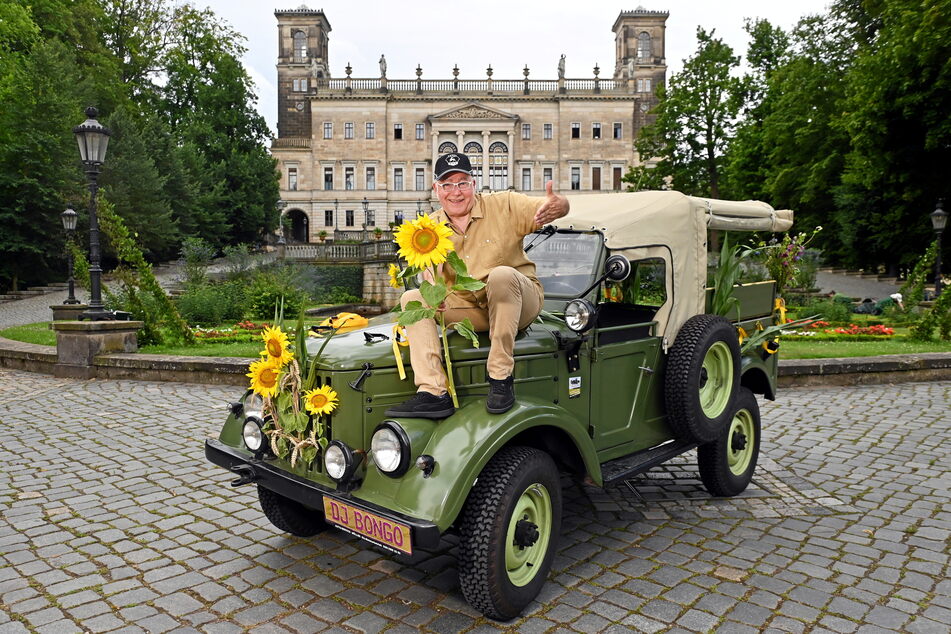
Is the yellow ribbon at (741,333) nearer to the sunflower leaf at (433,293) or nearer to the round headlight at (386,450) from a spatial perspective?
the sunflower leaf at (433,293)

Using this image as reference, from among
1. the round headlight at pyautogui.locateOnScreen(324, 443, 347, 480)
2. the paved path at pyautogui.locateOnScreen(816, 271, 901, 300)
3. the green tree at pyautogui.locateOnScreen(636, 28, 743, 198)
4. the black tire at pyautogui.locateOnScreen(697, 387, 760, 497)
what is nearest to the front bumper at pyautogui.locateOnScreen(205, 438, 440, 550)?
the round headlight at pyautogui.locateOnScreen(324, 443, 347, 480)

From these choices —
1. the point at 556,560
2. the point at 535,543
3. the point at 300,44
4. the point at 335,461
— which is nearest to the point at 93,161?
the point at 335,461

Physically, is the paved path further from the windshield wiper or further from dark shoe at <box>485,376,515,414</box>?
dark shoe at <box>485,376,515,414</box>

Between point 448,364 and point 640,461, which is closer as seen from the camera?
point 448,364

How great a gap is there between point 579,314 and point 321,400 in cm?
166

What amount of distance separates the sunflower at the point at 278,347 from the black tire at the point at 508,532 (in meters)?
1.34

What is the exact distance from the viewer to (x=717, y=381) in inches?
211

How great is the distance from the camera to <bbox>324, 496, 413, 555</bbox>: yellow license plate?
3.25 meters

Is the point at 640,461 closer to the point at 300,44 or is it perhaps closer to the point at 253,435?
the point at 253,435

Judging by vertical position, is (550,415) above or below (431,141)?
below

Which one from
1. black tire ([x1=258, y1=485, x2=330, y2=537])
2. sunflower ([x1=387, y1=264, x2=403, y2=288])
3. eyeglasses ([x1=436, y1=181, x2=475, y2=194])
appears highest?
eyeglasses ([x1=436, y1=181, x2=475, y2=194])

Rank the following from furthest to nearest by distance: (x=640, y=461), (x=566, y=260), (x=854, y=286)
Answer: (x=854, y=286) < (x=566, y=260) < (x=640, y=461)

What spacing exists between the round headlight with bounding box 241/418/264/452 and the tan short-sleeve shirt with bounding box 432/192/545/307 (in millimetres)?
1606

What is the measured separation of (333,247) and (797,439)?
38.6 m
